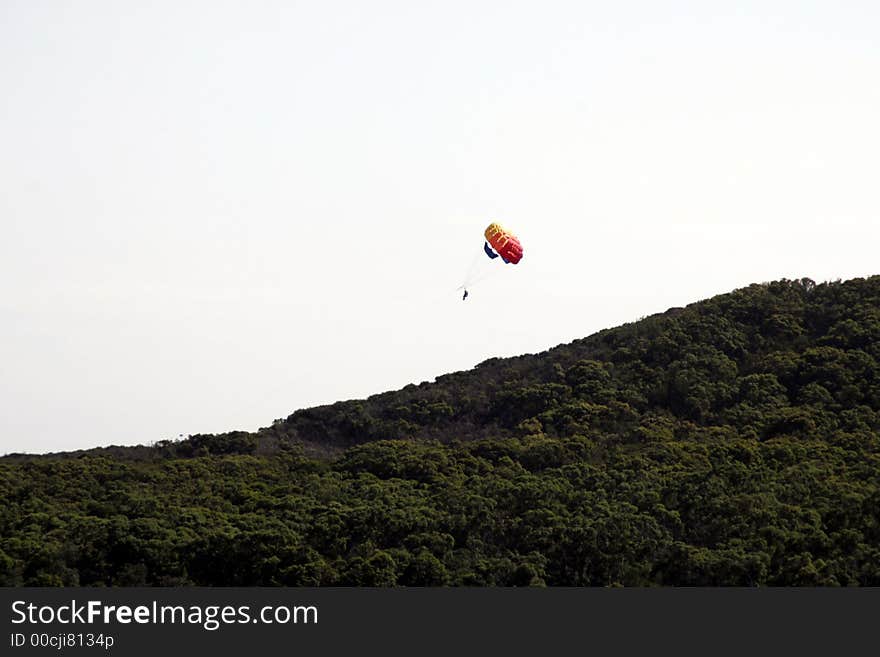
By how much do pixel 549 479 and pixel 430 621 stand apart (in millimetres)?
20622

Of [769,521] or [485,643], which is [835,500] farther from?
[485,643]

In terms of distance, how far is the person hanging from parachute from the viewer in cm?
6369

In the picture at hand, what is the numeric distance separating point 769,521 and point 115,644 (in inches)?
967

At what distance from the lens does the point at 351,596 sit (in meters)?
42.1

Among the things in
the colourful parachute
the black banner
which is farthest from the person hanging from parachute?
the black banner

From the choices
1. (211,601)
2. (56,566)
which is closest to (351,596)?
(211,601)

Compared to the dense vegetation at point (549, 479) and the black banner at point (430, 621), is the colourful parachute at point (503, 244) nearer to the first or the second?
the dense vegetation at point (549, 479)

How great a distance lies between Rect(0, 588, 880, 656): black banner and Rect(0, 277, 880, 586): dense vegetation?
569 cm

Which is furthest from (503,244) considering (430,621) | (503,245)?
(430,621)

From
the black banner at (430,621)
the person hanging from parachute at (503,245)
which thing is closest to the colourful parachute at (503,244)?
the person hanging from parachute at (503,245)

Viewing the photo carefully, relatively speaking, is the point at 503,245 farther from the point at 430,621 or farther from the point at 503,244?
the point at 430,621

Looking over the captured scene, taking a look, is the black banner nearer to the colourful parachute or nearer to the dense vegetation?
the dense vegetation

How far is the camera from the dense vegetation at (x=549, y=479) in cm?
4947

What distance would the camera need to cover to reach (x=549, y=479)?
6072 cm
